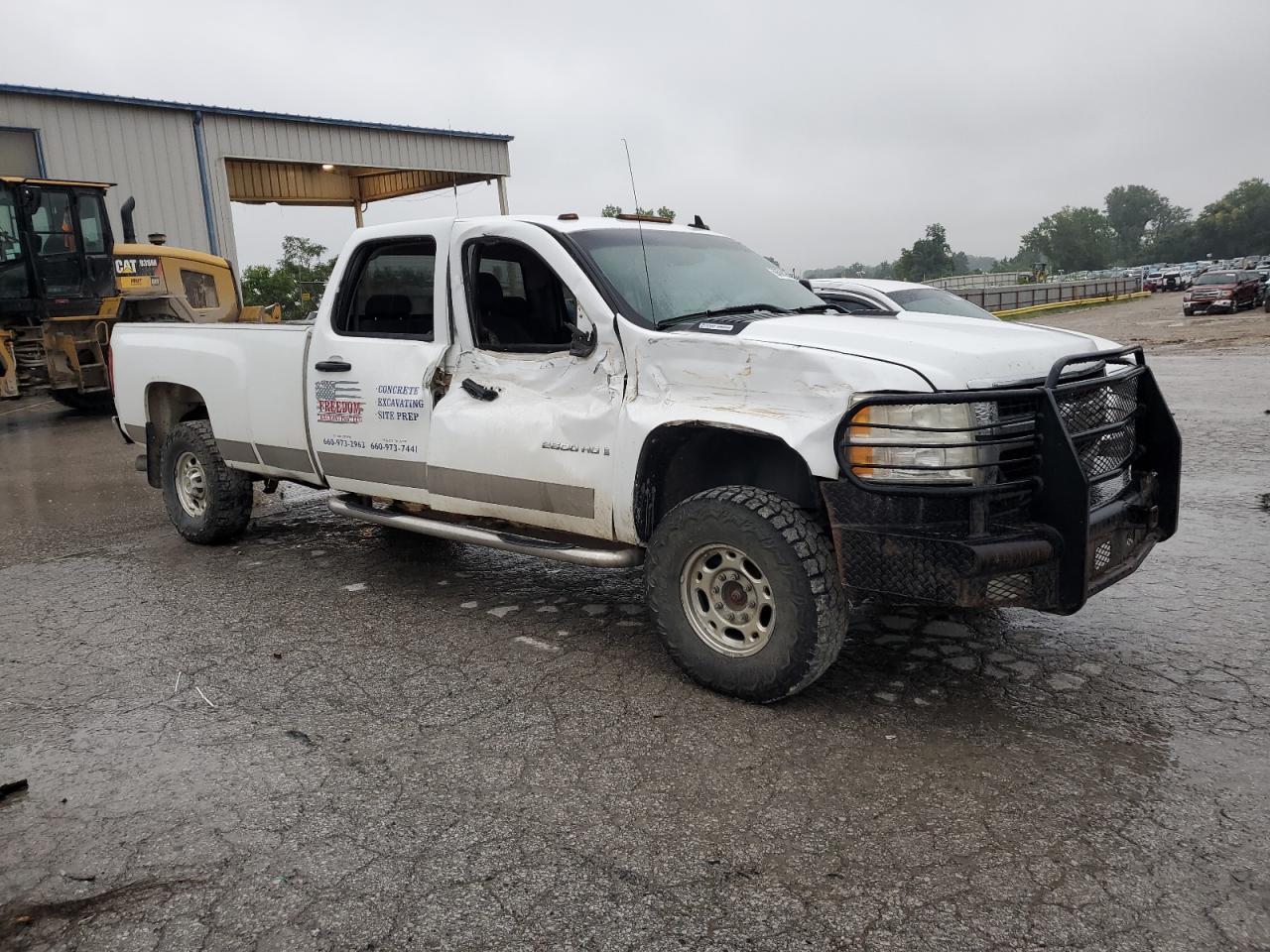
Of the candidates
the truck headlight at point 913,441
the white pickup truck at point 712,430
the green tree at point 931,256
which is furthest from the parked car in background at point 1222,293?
the green tree at point 931,256

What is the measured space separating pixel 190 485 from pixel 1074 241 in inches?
7199

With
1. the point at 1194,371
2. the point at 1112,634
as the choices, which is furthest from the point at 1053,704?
the point at 1194,371

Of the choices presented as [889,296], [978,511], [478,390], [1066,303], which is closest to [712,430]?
[978,511]

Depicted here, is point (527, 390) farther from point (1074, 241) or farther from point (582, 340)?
point (1074, 241)

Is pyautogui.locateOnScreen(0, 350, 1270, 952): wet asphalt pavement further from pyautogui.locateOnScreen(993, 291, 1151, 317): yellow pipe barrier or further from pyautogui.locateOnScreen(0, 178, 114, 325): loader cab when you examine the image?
pyautogui.locateOnScreen(993, 291, 1151, 317): yellow pipe barrier

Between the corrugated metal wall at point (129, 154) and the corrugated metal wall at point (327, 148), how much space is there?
21.6 inches

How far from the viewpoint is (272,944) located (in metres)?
2.59

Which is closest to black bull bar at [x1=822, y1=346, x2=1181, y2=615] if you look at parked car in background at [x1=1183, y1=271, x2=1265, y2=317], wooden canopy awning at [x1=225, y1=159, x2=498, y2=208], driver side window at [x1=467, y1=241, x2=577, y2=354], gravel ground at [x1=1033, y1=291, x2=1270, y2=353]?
driver side window at [x1=467, y1=241, x2=577, y2=354]

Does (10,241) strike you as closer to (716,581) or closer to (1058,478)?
(716,581)

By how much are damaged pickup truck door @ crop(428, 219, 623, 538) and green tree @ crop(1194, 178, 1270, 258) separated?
171 m

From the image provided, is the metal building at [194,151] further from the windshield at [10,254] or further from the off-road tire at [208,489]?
the off-road tire at [208,489]

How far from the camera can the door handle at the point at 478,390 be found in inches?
190

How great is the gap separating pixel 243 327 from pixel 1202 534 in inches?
241

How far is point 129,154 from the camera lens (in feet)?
67.2
